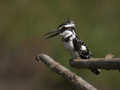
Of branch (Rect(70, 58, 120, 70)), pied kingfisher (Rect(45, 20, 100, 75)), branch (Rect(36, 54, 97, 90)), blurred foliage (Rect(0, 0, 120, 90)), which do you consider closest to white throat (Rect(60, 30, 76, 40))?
pied kingfisher (Rect(45, 20, 100, 75))

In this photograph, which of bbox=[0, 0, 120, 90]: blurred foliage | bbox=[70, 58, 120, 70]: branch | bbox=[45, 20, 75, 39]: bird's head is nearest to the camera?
bbox=[70, 58, 120, 70]: branch

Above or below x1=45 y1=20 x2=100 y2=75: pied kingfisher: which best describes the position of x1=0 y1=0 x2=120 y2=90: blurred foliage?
above

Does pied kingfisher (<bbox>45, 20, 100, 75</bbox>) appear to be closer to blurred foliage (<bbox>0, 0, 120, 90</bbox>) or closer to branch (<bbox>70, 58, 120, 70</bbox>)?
branch (<bbox>70, 58, 120, 70</bbox>)

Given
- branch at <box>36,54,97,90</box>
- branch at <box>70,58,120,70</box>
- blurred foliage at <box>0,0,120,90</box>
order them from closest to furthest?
branch at <box>70,58,120,70</box>, branch at <box>36,54,97,90</box>, blurred foliage at <box>0,0,120,90</box>

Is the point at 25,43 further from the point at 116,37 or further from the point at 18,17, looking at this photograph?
the point at 116,37

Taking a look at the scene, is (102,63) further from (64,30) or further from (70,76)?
(64,30)

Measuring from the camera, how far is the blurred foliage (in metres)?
7.15

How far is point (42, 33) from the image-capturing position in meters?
7.74

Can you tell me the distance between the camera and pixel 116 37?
725cm

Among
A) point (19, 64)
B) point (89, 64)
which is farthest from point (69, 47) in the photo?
point (19, 64)

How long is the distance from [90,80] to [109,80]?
0.25 metres

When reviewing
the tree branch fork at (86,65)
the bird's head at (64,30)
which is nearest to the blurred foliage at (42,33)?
the bird's head at (64,30)

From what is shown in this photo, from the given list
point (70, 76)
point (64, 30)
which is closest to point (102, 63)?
point (70, 76)

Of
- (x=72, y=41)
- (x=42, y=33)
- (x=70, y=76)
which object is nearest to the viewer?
(x=70, y=76)
